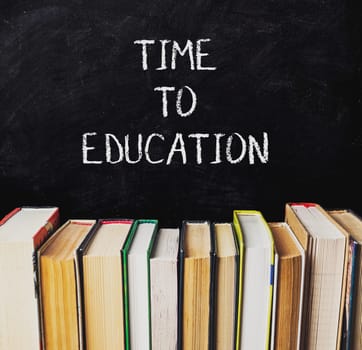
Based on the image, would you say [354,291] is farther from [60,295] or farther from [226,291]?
[60,295]

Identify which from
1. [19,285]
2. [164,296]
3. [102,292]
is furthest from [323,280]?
[19,285]

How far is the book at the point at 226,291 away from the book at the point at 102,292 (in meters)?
0.17

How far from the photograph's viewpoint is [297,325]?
0.95m

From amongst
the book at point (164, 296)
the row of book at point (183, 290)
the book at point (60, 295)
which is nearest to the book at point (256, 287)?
the row of book at point (183, 290)

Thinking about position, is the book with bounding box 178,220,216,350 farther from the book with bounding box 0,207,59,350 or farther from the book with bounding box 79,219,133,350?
the book with bounding box 0,207,59,350

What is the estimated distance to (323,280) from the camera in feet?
3.13

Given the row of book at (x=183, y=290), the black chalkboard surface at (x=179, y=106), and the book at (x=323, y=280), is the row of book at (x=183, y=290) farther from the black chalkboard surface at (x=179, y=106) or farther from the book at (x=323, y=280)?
the black chalkboard surface at (x=179, y=106)

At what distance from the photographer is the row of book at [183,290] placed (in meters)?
0.92

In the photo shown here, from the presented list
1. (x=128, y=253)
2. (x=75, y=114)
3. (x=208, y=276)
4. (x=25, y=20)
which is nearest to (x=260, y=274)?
(x=208, y=276)

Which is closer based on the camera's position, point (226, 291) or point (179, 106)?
point (226, 291)

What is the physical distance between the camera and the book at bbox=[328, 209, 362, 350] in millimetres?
935

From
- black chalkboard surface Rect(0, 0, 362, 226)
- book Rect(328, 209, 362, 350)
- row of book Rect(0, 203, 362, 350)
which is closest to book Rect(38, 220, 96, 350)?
row of book Rect(0, 203, 362, 350)

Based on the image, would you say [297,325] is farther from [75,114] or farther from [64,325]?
[75,114]

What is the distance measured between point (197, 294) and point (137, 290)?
0.36 ft
